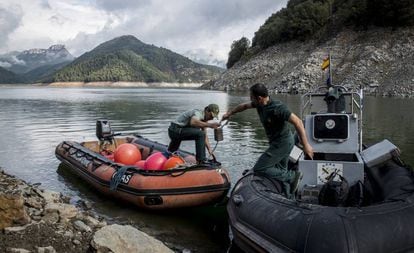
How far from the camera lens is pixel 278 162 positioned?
674 cm

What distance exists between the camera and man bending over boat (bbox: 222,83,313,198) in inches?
245

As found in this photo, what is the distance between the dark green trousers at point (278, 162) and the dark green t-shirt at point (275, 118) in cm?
11

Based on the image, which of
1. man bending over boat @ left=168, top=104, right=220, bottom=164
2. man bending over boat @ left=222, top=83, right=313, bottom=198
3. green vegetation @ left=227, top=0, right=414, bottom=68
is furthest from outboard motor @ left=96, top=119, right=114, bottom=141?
green vegetation @ left=227, top=0, right=414, bottom=68

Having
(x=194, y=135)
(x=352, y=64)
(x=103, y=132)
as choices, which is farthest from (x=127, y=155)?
(x=352, y=64)

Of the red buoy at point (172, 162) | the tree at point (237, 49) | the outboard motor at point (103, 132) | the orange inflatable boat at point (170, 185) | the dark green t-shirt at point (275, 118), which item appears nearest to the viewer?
the dark green t-shirt at point (275, 118)

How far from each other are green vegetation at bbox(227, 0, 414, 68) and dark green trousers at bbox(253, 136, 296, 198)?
1885 inches

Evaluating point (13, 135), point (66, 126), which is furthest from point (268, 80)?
point (13, 135)

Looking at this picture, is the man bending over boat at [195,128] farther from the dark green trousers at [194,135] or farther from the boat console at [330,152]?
the boat console at [330,152]

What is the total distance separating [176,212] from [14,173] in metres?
5.96

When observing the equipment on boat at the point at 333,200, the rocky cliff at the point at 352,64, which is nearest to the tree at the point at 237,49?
the rocky cliff at the point at 352,64

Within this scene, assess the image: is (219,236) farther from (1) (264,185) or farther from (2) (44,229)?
(2) (44,229)

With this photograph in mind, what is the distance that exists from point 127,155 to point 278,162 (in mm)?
5115

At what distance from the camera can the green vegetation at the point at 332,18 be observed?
49156 mm

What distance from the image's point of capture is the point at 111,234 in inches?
223
